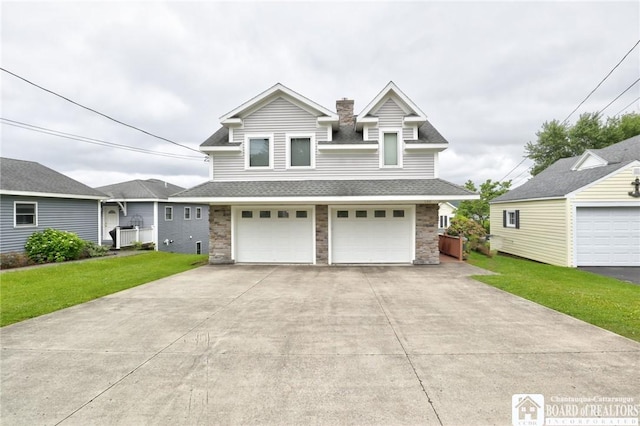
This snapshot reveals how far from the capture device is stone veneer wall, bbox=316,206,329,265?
11727 mm

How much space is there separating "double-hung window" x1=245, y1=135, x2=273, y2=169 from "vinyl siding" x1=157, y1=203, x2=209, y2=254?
1039 cm

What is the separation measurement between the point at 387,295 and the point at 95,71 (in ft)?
57.2

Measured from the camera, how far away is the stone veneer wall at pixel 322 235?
11.7 meters

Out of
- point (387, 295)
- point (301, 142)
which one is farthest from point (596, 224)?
point (301, 142)

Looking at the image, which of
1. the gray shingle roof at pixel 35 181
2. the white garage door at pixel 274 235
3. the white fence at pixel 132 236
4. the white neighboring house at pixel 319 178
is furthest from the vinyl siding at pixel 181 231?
the white garage door at pixel 274 235

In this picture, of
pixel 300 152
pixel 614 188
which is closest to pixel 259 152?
pixel 300 152

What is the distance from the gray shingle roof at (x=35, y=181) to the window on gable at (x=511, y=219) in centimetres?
2467

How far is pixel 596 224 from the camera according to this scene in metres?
11.8

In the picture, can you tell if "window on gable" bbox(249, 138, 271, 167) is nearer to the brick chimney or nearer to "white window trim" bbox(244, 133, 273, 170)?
"white window trim" bbox(244, 133, 273, 170)

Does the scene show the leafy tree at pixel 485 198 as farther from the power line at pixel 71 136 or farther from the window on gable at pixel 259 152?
the power line at pixel 71 136

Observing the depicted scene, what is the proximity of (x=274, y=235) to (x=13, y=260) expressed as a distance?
1111 centimetres

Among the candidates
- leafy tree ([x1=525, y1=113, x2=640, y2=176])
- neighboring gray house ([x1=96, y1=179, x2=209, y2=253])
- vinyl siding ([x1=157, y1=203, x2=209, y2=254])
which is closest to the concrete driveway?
neighboring gray house ([x1=96, y1=179, x2=209, y2=253])

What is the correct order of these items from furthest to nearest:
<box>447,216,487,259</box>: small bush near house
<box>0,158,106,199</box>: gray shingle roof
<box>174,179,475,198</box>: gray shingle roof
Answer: <box>447,216,487,259</box>: small bush near house
<box>0,158,106,199</box>: gray shingle roof
<box>174,179,475,198</box>: gray shingle roof

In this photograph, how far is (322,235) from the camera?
1177 cm
